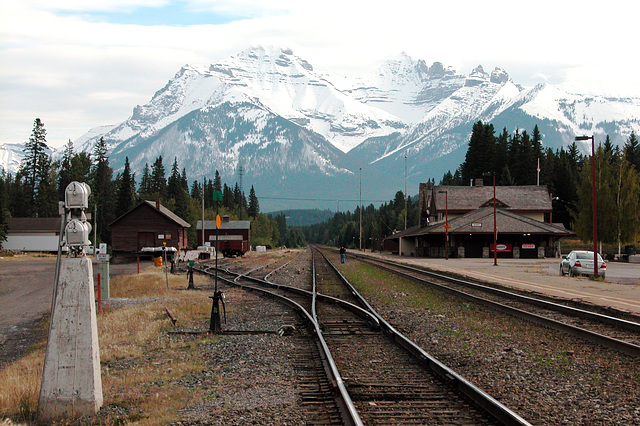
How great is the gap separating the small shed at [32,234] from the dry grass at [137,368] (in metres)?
86.9

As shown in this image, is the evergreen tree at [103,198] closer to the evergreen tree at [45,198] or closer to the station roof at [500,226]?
the evergreen tree at [45,198]

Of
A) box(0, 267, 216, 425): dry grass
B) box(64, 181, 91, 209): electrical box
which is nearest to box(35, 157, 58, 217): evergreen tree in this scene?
box(0, 267, 216, 425): dry grass

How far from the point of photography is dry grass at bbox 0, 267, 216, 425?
8.58 meters

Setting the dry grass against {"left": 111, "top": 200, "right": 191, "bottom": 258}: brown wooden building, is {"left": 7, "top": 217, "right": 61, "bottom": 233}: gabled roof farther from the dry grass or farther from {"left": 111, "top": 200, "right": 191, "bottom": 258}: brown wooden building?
the dry grass

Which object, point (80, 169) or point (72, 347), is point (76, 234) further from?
point (80, 169)

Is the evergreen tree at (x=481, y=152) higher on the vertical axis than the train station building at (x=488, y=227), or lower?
higher

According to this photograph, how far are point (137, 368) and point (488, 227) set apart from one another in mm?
59372

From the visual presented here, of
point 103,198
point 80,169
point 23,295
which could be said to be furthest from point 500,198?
point 80,169

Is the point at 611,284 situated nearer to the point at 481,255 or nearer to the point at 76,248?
the point at 76,248

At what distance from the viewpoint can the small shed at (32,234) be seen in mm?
99812

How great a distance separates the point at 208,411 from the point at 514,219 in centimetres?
6500

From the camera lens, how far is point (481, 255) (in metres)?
72.0

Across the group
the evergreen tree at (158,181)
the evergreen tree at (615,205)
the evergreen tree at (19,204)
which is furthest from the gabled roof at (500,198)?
the evergreen tree at (19,204)

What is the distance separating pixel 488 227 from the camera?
67125 millimetres
